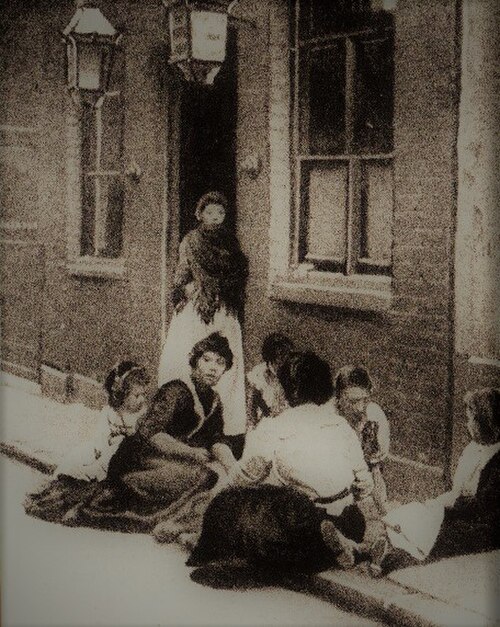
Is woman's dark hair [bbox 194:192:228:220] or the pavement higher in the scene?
woman's dark hair [bbox 194:192:228:220]

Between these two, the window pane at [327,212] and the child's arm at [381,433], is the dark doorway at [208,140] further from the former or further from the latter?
the child's arm at [381,433]

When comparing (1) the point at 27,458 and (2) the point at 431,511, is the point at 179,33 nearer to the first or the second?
(1) the point at 27,458

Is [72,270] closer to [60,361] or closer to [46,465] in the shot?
[60,361]

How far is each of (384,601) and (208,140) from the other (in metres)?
2.41

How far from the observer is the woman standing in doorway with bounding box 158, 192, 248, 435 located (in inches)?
178

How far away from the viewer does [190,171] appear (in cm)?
462

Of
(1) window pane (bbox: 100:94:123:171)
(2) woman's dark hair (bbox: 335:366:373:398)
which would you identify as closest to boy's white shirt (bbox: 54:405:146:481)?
(2) woman's dark hair (bbox: 335:366:373:398)

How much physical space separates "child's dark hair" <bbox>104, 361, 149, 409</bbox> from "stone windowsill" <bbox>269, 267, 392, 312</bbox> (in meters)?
0.83

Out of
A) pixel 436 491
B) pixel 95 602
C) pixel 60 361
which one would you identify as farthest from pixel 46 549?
pixel 436 491

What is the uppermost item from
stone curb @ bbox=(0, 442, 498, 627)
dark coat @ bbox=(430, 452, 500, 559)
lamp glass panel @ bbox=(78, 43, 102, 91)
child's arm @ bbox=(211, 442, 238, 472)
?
lamp glass panel @ bbox=(78, 43, 102, 91)

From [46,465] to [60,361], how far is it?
0.64 metres

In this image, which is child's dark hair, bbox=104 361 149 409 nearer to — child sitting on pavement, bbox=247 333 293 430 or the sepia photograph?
the sepia photograph

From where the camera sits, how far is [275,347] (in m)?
4.42

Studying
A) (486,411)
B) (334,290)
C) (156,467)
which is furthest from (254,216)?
(486,411)
